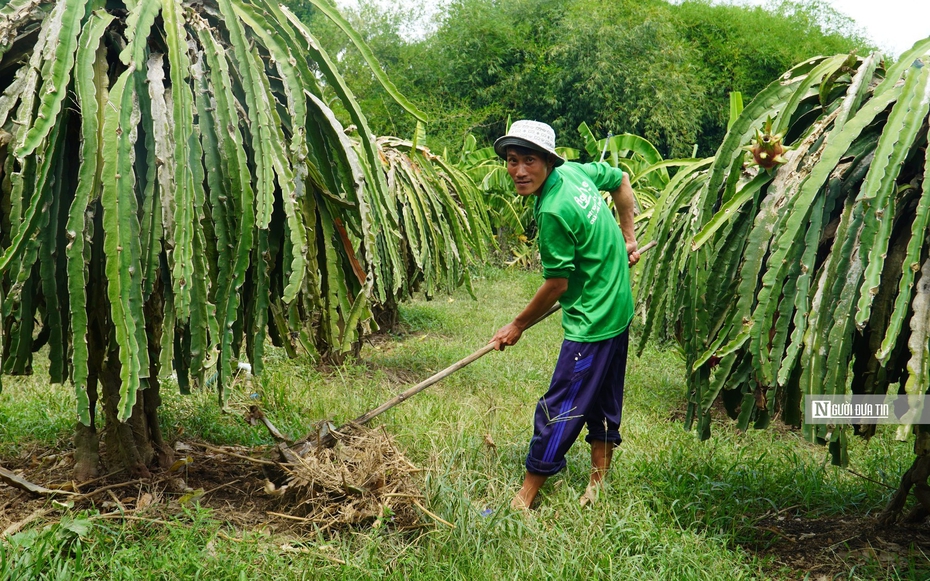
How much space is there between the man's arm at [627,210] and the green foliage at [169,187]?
1.47 m

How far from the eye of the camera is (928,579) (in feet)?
10.1

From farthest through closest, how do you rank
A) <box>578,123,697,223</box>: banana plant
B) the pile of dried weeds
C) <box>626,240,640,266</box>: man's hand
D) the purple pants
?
<box>578,123,697,223</box>: banana plant < <box>626,240,640,266</box>: man's hand < the purple pants < the pile of dried weeds

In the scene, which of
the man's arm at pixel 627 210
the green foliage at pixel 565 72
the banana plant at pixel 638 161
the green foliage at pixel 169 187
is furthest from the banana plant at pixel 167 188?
the green foliage at pixel 565 72

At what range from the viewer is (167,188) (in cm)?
300

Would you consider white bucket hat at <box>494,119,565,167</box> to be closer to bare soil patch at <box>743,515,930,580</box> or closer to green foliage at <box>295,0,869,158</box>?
bare soil patch at <box>743,515,930,580</box>

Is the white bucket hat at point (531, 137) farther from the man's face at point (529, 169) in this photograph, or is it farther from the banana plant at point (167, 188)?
the banana plant at point (167, 188)

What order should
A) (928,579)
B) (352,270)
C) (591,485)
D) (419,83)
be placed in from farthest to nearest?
(419,83)
(591,485)
(352,270)
(928,579)

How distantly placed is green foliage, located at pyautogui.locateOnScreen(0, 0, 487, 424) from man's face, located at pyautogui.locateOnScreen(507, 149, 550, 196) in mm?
700

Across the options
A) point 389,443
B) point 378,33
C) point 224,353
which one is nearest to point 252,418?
point 389,443

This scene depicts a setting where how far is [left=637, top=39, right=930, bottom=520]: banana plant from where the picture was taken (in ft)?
9.02

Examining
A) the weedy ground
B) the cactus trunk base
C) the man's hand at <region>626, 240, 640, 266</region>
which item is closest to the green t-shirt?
the man's hand at <region>626, 240, 640, 266</region>

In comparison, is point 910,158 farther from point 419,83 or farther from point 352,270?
point 419,83

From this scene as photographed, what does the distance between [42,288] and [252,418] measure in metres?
1.95

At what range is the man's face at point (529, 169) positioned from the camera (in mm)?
3859
